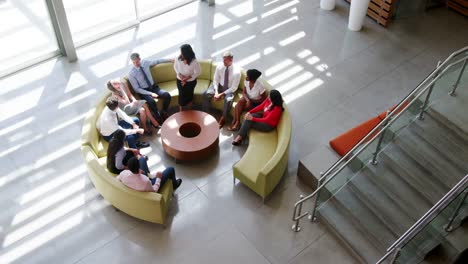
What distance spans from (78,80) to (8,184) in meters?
2.78

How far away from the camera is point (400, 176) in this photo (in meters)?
7.29

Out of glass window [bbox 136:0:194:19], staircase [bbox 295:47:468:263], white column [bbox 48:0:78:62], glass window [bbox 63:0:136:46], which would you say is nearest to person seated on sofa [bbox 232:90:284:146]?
staircase [bbox 295:47:468:263]

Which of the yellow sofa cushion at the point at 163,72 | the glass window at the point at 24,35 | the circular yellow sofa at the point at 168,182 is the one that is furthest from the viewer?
the glass window at the point at 24,35

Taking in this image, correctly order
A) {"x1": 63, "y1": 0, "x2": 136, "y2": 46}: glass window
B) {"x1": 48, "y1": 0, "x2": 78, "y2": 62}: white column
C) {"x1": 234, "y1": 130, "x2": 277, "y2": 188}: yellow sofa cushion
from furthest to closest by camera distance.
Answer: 1. {"x1": 63, "y1": 0, "x2": 136, "y2": 46}: glass window
2. {"x1": 48, "y1": 0, "x2": 78, "y2": 62}: white column
3. {"x1": 234, "y1": 130, "x2": 277, "y2": 188}: yellow sofa cushion

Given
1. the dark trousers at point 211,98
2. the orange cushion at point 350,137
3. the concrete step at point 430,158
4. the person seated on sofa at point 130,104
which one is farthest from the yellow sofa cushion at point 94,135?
the concrete step at point 430,158

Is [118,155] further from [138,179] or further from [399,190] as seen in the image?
[399,190]

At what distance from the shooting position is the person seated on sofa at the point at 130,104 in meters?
8.50

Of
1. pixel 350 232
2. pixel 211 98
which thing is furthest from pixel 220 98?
pixel 350 232

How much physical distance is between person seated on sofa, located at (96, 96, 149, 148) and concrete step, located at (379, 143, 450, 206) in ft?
13.2

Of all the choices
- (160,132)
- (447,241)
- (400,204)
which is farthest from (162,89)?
(447,241)

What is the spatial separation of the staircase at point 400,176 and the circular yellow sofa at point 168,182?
0.83 meters

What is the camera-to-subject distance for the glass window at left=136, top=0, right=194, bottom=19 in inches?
466

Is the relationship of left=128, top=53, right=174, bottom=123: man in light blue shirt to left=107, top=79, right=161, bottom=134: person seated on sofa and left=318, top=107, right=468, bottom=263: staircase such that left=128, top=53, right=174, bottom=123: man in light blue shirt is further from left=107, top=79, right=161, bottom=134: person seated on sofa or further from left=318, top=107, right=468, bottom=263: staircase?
left=318, top=107, right=468, bottom=263: staircase

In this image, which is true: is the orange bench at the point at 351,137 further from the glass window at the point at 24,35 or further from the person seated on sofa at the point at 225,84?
the glass window at the point at 24,35
